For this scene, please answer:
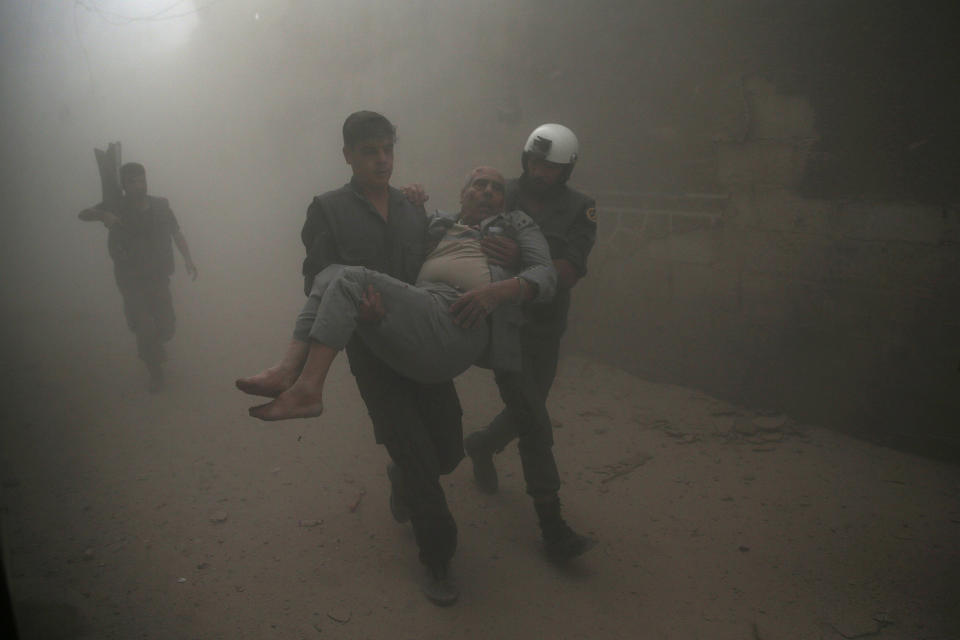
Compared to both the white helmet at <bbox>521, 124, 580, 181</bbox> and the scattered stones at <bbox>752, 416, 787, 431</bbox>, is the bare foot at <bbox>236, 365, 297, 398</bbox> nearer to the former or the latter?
the white helmet at <bbox>521, 124, 580, 181</bbox>

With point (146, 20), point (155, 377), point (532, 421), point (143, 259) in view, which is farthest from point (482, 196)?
point (146, 20)

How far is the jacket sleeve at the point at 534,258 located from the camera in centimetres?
269

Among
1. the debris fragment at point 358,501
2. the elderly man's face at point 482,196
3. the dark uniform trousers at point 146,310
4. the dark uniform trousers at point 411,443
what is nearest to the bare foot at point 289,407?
the dark uniform trousers at point 411,443

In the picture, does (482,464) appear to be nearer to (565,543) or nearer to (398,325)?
(565,543)

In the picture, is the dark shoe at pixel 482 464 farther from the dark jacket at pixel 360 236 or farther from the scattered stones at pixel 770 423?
the scattered stones at pixel 770 423

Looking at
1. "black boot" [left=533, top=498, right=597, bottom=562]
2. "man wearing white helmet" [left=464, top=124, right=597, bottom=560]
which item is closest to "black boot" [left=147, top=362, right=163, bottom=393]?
"man wearing white helmet" [left=464, top=124, right=597, bottom=560]

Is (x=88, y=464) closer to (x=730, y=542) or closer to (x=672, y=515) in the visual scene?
(x=672, y=515)

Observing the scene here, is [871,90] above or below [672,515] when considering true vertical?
above

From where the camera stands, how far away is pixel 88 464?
4297 millimetres

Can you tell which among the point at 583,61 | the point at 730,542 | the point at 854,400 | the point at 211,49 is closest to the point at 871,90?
the point at 854,400

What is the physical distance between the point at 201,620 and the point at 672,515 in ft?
7.62

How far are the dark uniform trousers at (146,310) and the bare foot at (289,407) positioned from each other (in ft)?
13.5

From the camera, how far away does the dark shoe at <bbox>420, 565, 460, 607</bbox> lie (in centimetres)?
279

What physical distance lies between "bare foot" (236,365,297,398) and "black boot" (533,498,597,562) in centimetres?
128
